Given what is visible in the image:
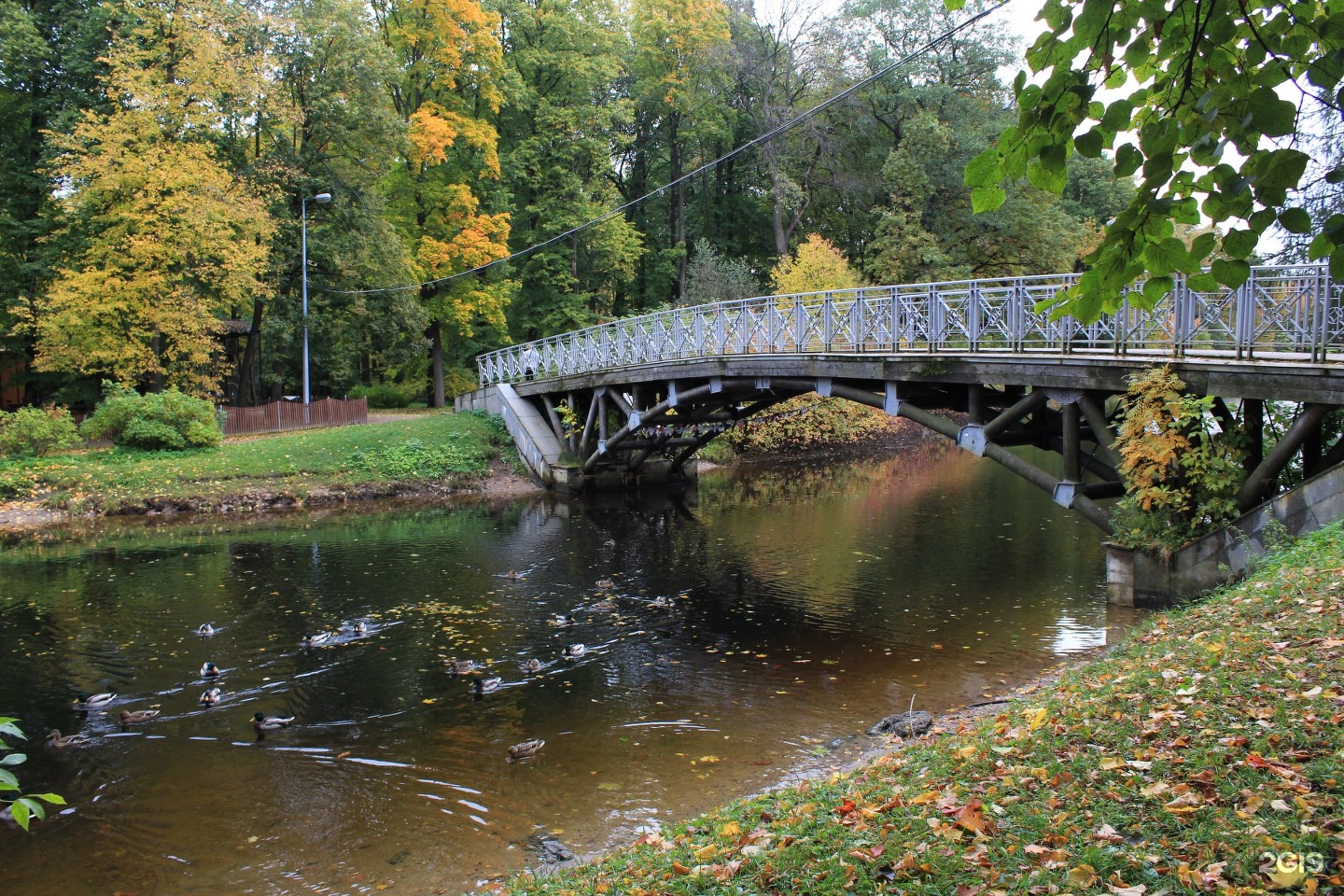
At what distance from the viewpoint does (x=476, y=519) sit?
74.9 ft

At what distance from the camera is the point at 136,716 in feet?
32.5

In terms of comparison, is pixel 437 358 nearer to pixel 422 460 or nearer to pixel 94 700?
pixel 422 460

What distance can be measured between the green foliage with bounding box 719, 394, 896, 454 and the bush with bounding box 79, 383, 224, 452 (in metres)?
17.2

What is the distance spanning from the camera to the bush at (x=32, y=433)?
24.4 meters

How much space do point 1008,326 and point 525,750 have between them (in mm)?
9024

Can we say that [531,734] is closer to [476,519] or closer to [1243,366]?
[1243,366]

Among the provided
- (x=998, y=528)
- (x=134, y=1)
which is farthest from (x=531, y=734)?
(x=134, y=1)

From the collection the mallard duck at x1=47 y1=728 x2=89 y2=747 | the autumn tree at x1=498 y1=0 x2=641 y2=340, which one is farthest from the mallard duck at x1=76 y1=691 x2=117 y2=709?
the autumn tree at x1=498 y1=0 x2=641 y2=340

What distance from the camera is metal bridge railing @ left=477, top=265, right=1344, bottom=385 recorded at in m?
9.82

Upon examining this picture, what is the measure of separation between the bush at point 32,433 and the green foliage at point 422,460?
7.52 metres

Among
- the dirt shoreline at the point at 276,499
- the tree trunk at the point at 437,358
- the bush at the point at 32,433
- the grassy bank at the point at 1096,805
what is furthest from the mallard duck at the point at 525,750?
the tree trunk at the point at 437,358

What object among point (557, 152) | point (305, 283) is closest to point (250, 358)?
point (305, 283)

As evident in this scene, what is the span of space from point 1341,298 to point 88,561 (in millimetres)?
20611

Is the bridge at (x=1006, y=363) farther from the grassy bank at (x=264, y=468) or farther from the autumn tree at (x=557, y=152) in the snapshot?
the autumn tree at (x=557, y=152)
